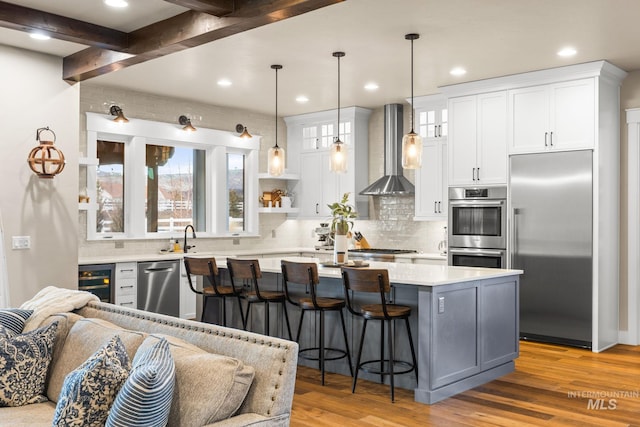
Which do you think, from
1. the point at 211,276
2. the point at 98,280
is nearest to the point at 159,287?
the point at 98,280

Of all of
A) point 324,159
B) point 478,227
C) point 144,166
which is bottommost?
point 478,227

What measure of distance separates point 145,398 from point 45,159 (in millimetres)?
3874

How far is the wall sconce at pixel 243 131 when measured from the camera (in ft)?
26.8

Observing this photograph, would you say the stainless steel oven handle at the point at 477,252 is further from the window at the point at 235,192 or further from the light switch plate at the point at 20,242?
the light switch plate at the point at 20,242

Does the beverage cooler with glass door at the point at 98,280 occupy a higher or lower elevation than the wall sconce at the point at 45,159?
lower

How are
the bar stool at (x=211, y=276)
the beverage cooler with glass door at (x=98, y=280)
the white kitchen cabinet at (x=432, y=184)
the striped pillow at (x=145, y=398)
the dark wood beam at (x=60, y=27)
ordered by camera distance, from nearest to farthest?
the striped pillow at (x=145, y=398)
the dark wood beam at (x=60, y=27)
the bar stool at (x=211, y=276)
the beverage cooler with glass door at (x=98, y=280)
the white kitchen cabinet at (x=432, y=184)

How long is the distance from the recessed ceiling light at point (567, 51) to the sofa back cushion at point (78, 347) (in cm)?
441

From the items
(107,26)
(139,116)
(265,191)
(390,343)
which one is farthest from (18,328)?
(265,191)

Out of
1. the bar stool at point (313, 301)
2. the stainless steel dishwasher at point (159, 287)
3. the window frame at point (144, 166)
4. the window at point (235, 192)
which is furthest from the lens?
the window at point (235, 192)

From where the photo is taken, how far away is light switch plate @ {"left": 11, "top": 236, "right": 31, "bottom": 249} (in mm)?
5203

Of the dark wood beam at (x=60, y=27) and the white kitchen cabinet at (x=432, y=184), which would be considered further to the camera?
the white kitchen cabinet at (x=432, y=184)

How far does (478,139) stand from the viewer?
664 centimetres

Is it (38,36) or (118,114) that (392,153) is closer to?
(118,114)

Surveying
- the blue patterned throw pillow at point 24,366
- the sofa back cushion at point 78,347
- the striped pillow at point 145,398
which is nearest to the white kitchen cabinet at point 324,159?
the sofa back cushion at point 78,347
